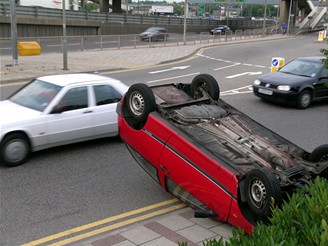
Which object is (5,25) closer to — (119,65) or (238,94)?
(119,65)

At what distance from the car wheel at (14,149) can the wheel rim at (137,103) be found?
2468 mm

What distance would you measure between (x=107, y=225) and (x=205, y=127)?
6.23 feet

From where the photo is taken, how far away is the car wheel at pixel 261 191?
458cm

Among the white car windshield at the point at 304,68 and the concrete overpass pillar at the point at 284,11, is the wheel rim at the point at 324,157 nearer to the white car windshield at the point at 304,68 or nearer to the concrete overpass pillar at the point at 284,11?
the white car windshield at the point at 304,68

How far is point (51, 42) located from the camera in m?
31.0

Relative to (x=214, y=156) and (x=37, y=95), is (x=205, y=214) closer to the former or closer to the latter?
(x=214, y=156)

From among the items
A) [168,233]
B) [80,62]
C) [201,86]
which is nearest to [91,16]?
[80,62]

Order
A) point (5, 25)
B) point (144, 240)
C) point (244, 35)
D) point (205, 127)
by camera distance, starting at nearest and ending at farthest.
Result: point (144, 240), point (205, 127), point (5, 25), point (244, 35)

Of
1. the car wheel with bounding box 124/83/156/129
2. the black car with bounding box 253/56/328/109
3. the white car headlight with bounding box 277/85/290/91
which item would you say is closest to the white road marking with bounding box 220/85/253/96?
the black car with bounding box 253/56/328/109

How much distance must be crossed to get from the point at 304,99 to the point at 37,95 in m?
8.84

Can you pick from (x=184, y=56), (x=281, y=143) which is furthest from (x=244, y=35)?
(x=281, y=143)

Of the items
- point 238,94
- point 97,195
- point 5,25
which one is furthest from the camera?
point 5,25

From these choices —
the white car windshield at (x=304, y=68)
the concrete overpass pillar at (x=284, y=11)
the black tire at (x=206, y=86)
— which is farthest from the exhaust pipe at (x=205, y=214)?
the concrete overpass pillar at (x=284, y=11)

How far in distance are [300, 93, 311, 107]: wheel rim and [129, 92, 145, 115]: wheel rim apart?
8807mm
